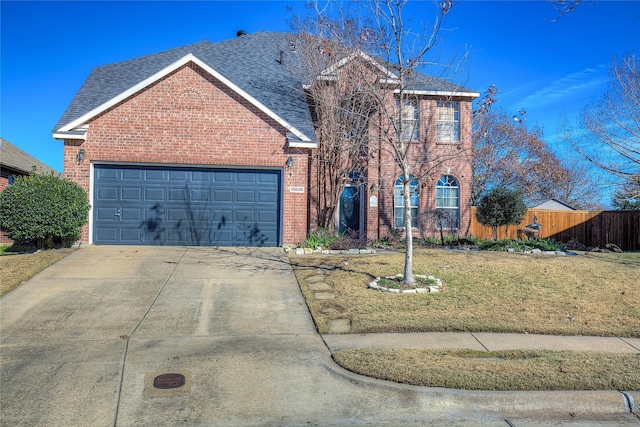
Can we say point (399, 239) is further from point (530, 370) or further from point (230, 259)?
point (530, 370)

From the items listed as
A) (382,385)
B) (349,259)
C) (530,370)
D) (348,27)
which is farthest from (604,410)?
(348,27)

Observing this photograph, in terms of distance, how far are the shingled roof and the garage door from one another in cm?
176

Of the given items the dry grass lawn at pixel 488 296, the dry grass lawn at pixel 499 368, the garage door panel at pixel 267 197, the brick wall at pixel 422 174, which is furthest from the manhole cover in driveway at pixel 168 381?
the brick wall at pixel 422 174

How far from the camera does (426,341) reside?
707cm

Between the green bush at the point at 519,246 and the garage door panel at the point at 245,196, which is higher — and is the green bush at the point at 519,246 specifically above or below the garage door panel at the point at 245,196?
below

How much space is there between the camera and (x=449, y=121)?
59.2ft

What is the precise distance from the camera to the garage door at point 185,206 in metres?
14.1

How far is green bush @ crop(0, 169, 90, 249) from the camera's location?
12008mm

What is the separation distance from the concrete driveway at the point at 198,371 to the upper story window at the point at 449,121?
10.7 metres

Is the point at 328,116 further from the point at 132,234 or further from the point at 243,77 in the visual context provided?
the point at 132,234

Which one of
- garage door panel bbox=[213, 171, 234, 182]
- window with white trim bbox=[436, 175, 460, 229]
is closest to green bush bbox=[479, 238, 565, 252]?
window with white trim bbox=[436, 175, 460, 229]

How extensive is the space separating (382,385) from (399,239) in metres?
11.9

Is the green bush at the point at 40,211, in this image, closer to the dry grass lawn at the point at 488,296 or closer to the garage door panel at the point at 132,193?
the garage door panel at the point at 132,193

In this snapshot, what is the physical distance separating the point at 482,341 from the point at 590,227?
16356 mm
